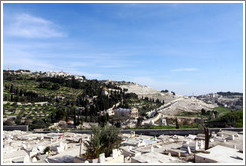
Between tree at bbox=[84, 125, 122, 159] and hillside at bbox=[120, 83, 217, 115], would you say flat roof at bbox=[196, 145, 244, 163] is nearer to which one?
tree at bbox=[84, 125, 122, 159]

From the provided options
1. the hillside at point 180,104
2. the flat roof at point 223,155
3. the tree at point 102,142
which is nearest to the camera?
the flat roof at point 223,155

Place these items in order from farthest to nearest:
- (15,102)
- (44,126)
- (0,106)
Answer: (15,102)
(44,126)
(0,106)

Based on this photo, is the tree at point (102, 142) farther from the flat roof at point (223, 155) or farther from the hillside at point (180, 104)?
the hillside at point (180, 104)

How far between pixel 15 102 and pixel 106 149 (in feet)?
149

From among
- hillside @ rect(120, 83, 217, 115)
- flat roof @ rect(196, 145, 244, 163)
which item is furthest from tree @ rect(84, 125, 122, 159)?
hillside @ rect(120, 83, 217, 115)

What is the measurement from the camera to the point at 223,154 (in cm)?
736

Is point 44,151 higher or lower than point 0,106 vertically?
lower

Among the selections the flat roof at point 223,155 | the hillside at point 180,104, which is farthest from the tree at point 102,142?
the hillside at point 180,104

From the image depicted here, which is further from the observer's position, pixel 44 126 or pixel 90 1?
pixel 44 126

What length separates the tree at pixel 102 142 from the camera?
7.29 meters

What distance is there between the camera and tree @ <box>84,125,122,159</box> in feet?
23.9

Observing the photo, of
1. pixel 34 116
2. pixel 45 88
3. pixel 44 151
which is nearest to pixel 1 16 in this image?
pixel 44 151

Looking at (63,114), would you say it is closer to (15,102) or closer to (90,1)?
(15,102)

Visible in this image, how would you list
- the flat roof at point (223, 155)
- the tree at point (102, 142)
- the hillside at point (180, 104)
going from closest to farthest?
1. the flat roof at point (223, 155)
2. the tree at point (102, 142)
3. the hillside at point (180, 104)
